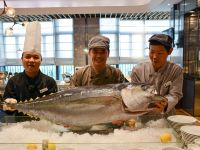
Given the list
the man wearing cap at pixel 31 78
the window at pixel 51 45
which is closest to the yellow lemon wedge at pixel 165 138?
the man wearing cap at pixel 31 78

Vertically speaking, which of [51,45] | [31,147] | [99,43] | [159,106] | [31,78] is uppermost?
[51,45]

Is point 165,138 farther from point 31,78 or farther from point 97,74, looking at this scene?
point 31,78

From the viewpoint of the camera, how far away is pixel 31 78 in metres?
1.92

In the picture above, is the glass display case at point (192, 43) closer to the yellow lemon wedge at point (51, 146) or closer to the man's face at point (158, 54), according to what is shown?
the man's face at point (158, 54)

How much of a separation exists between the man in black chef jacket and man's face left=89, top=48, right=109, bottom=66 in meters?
0.40

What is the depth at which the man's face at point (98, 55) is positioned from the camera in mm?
1719

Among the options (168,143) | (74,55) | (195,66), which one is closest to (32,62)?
(168,143)

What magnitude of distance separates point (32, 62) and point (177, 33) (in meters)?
5.24

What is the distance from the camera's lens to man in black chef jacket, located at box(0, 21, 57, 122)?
1774 mm

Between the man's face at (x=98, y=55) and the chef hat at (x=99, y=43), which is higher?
the chef hat at (x=99, y=43)

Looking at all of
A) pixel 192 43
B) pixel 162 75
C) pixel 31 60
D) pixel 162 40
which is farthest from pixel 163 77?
pixel 192 43

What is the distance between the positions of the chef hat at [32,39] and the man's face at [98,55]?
1.30 feet

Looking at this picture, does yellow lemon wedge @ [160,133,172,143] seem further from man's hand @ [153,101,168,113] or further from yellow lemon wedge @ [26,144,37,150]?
yellow lemon wedge @ [26,144,37,150]

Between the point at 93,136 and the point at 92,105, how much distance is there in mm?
172
